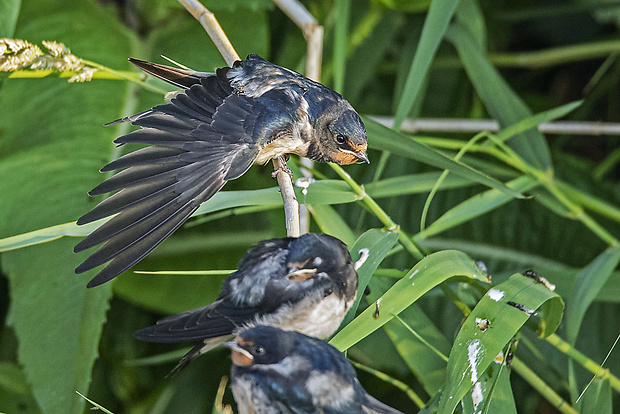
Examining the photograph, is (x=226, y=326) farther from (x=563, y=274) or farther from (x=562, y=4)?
(x=562, y=4)

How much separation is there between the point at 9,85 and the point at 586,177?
1.37 meters

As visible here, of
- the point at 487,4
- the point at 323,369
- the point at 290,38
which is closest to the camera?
the point at 323,369

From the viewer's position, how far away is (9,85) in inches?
53.4

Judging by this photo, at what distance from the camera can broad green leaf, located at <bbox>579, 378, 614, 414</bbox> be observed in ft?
2.83

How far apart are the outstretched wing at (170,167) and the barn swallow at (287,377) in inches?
4.9

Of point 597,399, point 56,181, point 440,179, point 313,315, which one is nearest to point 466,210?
point 440,179

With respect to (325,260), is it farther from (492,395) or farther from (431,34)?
(431,34)

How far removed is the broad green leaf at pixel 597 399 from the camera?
86cm

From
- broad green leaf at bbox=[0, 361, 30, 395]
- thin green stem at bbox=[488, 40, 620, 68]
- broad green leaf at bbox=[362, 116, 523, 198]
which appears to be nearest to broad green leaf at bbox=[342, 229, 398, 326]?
broad green leaf at bbox=[362, 116, 523, 198]

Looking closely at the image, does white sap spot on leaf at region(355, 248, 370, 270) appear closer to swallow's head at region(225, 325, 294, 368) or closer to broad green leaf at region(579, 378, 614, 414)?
swallow's head at region(225, 325, 294, 368)

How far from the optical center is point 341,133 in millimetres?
833

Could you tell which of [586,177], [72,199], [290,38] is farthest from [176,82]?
[586,177]

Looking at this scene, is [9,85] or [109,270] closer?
[109,270]

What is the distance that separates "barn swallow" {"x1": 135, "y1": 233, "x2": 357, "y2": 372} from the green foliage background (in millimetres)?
55
